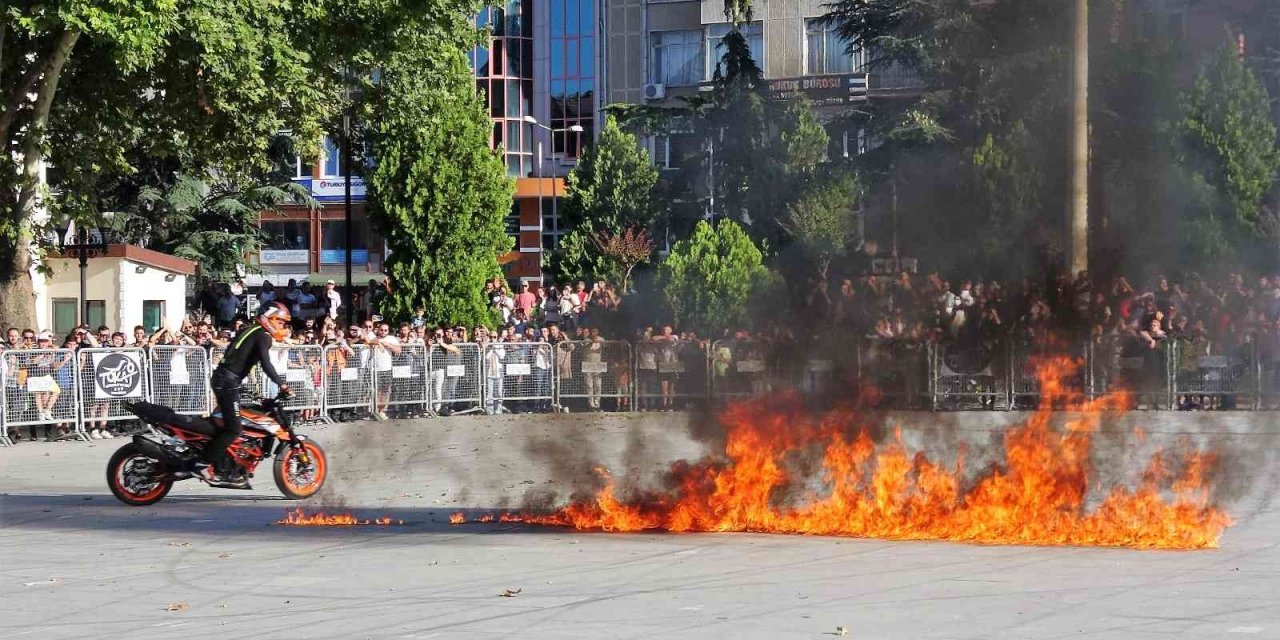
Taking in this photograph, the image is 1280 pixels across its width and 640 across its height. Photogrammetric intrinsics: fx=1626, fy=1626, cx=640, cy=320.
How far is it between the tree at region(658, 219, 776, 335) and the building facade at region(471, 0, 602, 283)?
2117 inches

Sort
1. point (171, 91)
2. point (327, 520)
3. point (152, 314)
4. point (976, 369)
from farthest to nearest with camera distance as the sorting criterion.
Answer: point (152, 314)
point (171, 91)
point (976, 369)
point (327, 520)

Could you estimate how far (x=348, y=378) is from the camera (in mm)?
26938

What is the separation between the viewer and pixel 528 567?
33.9 ft

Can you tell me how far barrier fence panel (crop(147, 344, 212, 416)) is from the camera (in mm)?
23594

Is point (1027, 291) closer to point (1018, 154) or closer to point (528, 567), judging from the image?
point (1018, 154)

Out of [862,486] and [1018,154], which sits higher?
[1018,154]

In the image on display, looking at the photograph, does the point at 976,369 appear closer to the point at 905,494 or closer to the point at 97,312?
the point at 905,494

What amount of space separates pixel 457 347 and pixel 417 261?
1975 cm

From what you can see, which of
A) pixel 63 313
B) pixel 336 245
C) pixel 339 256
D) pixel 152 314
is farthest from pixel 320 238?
pixel 63 313

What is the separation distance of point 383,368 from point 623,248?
26.1 meters

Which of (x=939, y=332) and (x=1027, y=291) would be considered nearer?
(x=1027, y=291)

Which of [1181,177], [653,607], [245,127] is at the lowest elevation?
[653,607]

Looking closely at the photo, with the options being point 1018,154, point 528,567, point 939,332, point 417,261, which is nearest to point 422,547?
point 528,567

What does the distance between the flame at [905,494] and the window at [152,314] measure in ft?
76.8
